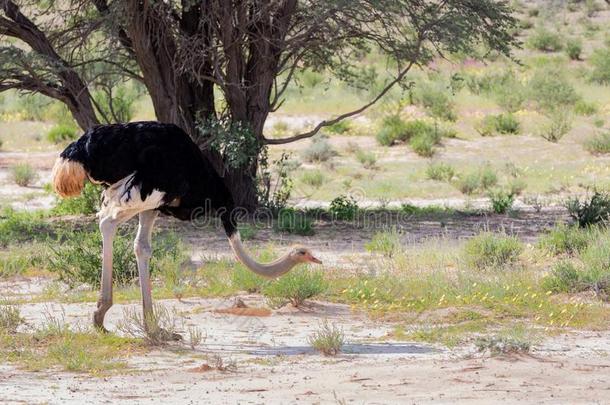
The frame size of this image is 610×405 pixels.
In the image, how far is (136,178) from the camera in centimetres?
995

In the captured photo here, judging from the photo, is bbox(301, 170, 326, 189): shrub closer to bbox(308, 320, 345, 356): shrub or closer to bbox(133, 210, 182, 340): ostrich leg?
bbox(133, 210, 182, 340): ostrich leg

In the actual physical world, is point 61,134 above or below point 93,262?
above

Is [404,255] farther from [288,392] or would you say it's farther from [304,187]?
[304,187]

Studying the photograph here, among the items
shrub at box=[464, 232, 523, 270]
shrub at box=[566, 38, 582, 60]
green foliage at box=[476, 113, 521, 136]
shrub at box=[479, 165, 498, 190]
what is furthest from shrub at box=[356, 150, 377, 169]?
shrub at box=[566, 38, 582, 60]

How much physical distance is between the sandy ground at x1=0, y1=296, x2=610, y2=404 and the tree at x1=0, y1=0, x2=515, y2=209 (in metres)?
6.75

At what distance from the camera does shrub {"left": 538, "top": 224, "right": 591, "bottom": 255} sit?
1443 cm

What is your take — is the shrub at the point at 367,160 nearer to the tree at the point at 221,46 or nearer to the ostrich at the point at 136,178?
the tree at the point at 221,46

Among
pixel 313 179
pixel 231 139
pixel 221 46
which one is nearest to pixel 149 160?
pixel 231 139

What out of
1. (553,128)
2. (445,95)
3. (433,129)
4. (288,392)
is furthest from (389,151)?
(288,392)

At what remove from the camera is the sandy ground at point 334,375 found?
7.93m

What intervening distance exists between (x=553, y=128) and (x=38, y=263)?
16900mm

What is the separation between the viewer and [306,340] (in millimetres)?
10133

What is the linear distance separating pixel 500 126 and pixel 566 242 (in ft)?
48.0

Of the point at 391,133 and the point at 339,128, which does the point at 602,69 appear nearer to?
the point at 339,128
